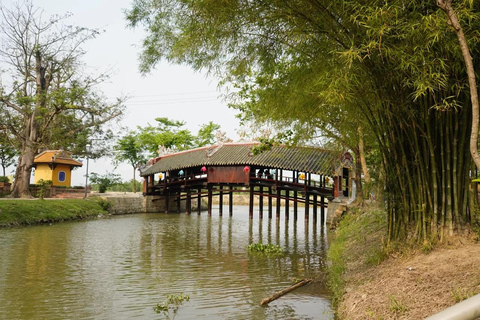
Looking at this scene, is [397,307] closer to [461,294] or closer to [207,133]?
[461,294]

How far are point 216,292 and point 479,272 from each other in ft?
11.1

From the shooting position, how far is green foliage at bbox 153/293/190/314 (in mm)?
5066

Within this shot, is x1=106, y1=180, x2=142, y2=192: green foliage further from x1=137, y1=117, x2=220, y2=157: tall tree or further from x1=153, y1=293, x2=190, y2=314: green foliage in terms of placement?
x1=153, y1=293, x2=190, y2=314: green foliage

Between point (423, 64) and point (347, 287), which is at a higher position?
point (423, 64)

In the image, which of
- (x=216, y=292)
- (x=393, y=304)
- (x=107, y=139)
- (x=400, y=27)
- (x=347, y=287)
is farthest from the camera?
(x=107, y=139)

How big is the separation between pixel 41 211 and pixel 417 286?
50.8 feet

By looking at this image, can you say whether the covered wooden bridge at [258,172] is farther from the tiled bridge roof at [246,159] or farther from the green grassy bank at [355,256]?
the green grassy bank at [355,256]

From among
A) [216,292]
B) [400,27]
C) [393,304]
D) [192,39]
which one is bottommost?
[216,292]

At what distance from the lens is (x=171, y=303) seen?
5.35m

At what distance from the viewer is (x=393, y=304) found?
3.56m

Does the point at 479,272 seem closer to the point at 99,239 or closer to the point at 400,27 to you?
the point at 400,27

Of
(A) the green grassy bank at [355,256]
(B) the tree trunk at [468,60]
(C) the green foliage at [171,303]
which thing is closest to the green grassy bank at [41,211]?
(C) the green foliage at [171,303]

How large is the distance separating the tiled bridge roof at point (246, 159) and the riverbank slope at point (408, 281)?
9872 mm

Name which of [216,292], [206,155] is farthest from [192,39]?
[206,155]
